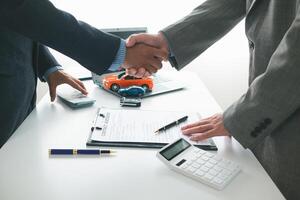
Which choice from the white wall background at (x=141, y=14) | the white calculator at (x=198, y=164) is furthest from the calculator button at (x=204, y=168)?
the white wall background at (x=141, y=14)

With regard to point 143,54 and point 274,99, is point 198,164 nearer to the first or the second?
point 274,99

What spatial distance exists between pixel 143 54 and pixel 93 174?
1.93 feet

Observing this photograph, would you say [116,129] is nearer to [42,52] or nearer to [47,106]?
[47,106]

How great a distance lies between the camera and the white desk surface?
63 centimetres

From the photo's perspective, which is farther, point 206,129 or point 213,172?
point 206,129

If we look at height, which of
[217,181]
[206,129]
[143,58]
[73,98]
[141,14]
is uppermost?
[141,14]

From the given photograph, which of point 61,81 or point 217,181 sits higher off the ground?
point 61,81

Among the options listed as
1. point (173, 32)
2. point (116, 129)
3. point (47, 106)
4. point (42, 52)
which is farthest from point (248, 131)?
point (42, 52)

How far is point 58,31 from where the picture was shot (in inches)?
35.9

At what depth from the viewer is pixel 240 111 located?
2.37 ft

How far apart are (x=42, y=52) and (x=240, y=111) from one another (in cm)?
75

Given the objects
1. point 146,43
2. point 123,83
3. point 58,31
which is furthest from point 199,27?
point 58,31

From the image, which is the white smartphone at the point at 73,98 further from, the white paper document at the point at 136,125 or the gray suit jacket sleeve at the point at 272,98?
the gray suit jacket sleeve at the point at 272,98

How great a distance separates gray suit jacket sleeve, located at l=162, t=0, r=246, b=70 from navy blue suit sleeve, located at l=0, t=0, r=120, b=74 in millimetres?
197
